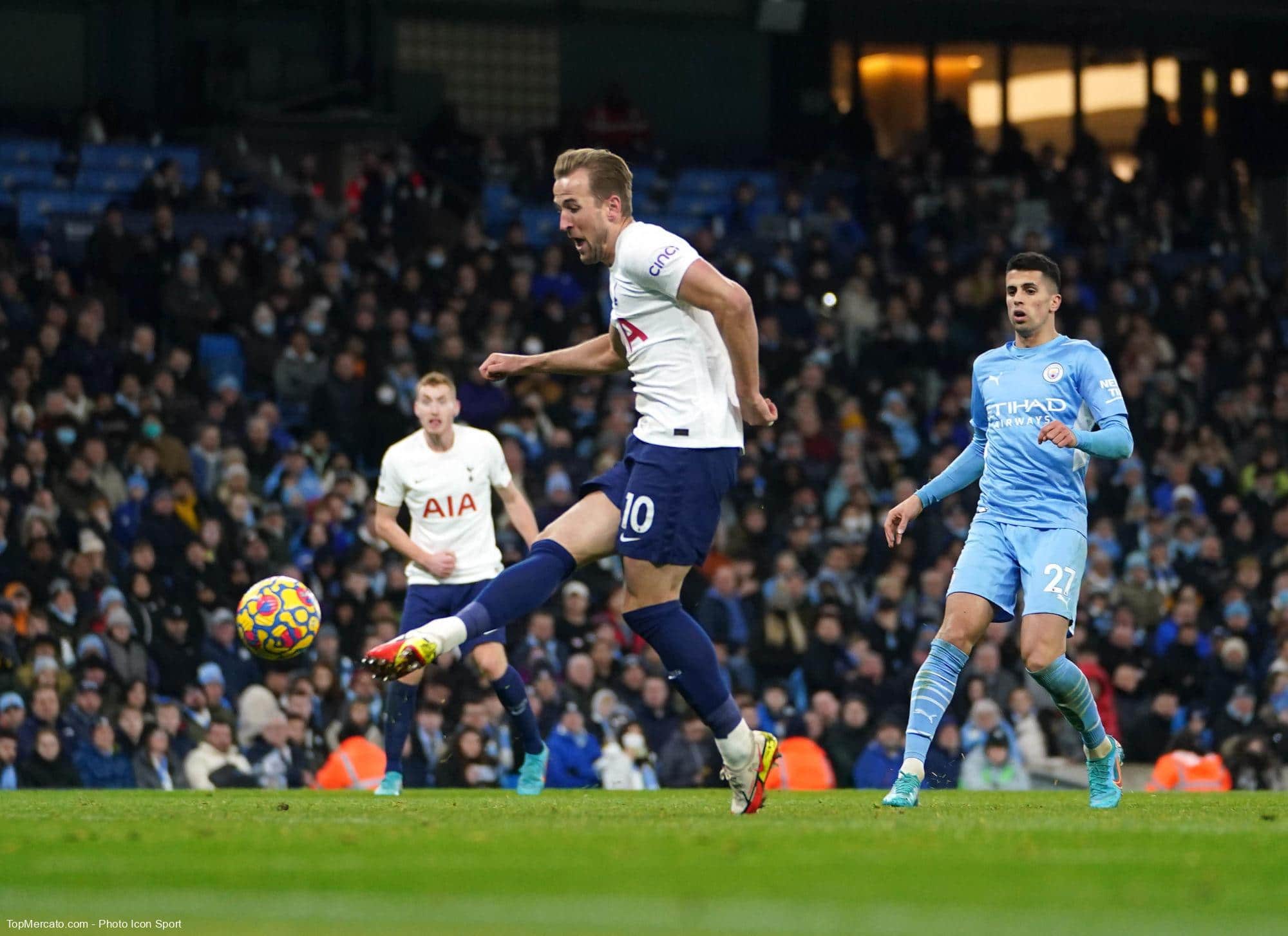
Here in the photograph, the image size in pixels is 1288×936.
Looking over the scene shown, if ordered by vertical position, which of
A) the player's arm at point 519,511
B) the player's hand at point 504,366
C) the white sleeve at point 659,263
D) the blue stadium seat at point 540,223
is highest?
the blue stadium seat at point 540,223

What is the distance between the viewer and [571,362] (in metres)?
8.89

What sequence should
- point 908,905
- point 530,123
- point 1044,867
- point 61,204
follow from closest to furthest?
point 908,905 < point 1044,867 < point 61,204 < point 530,123

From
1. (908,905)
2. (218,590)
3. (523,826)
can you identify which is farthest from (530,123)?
(908,905)

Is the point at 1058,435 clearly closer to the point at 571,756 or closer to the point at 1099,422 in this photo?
the point at 1099,422

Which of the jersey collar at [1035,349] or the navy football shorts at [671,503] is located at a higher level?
the jersey collar at [1035,349]

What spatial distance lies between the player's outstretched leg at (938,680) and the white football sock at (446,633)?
8.20ft

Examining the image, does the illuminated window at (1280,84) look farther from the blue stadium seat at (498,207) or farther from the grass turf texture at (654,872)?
the grass turf texture at (654,872)

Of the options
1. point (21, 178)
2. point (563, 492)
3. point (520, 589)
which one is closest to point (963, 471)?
point (520, 589)

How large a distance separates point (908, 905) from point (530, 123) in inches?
967

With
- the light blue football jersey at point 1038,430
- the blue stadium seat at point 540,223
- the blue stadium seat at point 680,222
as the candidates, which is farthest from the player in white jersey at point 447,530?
the blue stadium seat at point 680,222

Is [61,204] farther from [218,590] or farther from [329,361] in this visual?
[218,590]

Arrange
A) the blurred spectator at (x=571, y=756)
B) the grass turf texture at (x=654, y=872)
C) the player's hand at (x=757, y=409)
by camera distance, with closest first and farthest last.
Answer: the grass turf texture at (x=654, y=872), the player's hand at (x=757, y=409), the blurred spectator at (x=571, y=756)

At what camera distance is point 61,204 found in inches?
909

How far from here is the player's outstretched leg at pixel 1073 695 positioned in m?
9.44
